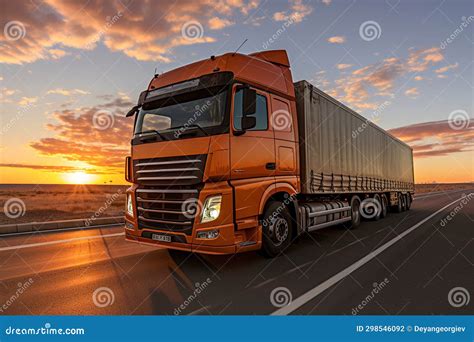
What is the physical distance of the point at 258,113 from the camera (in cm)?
567

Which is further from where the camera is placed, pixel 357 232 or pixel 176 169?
pixel 357 232

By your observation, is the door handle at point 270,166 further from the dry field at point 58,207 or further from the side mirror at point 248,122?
the dry field at point 58,207

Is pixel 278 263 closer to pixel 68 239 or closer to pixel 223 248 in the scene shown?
pixel 223 248

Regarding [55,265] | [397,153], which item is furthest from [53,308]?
[397,153]

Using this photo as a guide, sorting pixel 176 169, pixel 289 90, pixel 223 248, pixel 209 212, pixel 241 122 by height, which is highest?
pixel 289 90

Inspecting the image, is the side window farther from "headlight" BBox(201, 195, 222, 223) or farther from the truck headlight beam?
the truck headlight beam

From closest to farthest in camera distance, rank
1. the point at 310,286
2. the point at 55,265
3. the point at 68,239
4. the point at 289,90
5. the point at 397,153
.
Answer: the point at 310,286 < the point at 55,265 < the point at 289,90 < the point at 68,239 < the point at 397,153

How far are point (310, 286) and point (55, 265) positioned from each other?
4.30 meters

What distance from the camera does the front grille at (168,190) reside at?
16.3 ft

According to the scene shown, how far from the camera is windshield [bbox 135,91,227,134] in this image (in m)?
5.15

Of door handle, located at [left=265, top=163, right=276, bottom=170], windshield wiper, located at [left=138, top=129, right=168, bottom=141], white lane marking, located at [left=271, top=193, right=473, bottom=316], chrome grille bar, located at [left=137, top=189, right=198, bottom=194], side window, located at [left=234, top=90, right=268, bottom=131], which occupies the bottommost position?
white lane marking, located at [left=271, top=193, right=473, bottom=316]

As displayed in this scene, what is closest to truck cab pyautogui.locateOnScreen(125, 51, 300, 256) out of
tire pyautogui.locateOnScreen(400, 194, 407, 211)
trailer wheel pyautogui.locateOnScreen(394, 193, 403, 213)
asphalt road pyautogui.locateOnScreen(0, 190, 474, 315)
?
asphalt road pyautogui.locateOnScreen(0, 190, 474, 315)

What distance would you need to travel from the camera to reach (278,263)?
559 cm

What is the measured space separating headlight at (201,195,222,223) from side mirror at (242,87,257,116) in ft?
4.72
